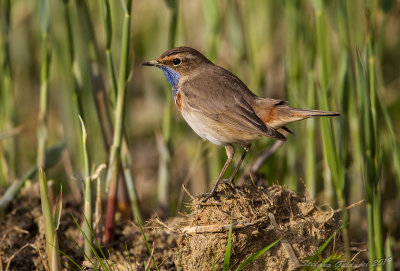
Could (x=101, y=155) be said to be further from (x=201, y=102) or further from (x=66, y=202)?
(x=201, y=102)

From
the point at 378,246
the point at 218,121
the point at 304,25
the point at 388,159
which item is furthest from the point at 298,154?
the point at 378,246

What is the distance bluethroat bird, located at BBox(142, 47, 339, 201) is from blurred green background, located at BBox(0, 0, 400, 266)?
0.82ft

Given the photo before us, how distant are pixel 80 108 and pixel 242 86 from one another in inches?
45.1

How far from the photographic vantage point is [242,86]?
13.1 feet

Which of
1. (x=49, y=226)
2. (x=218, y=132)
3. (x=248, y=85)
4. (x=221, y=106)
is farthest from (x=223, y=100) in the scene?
(x=49, y=226)

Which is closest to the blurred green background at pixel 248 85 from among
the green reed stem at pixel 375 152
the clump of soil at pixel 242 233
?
the green reed stem at pixel 375 152

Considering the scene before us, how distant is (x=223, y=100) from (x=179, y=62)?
0.54 meters

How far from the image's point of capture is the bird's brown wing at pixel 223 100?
367cm

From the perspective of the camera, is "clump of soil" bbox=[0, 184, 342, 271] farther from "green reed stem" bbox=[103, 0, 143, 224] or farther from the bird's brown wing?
"green reed stem" bbox=[103, 0, 143, 224]

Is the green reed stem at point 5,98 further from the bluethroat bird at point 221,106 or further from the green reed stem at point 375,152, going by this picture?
the green reed stem at point 375,152

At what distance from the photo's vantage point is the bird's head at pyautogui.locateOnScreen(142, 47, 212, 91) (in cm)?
416

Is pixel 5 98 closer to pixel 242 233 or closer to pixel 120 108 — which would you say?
pixel 120 108

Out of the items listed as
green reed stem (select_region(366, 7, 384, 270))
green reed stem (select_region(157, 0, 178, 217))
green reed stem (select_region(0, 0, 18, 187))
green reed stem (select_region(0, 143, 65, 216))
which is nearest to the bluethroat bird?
green reed stem (select_region(157, 0, 178, 217))

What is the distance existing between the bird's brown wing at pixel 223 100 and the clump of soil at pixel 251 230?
1.57ft
